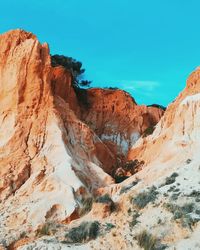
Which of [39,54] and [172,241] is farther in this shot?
[39,54]

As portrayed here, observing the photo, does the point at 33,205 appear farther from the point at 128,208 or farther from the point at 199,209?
the point at 199,209

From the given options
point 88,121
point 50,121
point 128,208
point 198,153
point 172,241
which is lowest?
point 172,241

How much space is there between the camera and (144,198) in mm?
29453

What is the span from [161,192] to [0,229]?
23.2 feet

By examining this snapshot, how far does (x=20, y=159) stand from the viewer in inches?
1395

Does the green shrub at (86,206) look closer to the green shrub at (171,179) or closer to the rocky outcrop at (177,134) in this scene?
the green shrub at (171,179)

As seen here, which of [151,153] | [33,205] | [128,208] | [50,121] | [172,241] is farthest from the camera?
[151,153]

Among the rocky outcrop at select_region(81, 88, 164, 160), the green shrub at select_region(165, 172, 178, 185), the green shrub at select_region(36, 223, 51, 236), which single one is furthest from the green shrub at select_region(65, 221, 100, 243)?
the rocky outcrop at select_region(81, 88, 164, 160)

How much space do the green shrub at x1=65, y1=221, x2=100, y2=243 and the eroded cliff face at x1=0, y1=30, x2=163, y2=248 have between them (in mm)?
2496

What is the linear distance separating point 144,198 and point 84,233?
3.30 m

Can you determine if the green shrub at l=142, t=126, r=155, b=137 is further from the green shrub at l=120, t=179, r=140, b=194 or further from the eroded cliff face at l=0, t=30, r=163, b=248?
the green shrub at l=120, t=179, r=140, b=194

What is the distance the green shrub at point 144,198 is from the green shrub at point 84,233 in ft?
6.81

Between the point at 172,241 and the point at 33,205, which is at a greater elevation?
the point at 33,205

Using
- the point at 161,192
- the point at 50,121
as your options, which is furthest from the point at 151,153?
the point at 161,192
